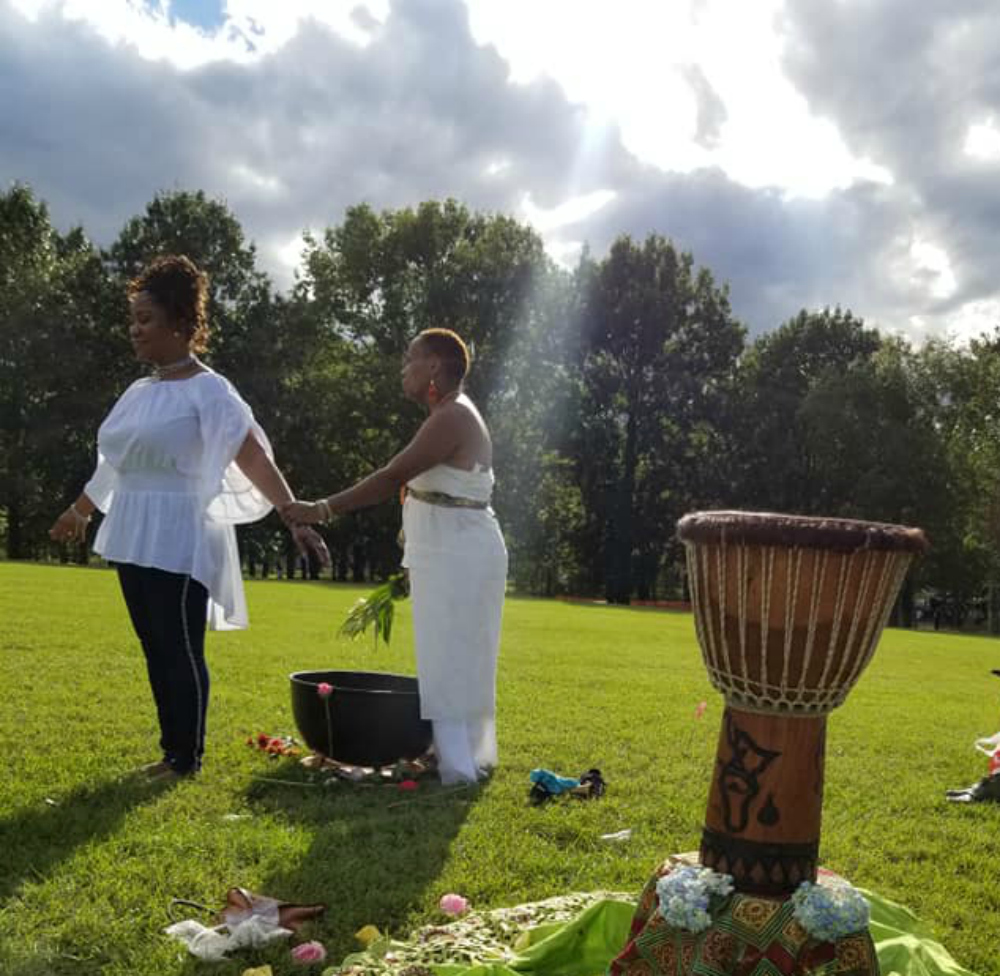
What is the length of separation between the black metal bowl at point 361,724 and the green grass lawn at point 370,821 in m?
0.23

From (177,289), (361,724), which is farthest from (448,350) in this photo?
(361,724)

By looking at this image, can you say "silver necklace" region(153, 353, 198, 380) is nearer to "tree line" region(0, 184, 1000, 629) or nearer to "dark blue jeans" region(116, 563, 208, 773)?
"dark blue jeans" region(116, 563, 208, 773)

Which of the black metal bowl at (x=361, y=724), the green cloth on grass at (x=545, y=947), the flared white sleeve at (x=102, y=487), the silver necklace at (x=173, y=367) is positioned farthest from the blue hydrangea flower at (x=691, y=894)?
the flared white sleeve at (x=102, y=487)

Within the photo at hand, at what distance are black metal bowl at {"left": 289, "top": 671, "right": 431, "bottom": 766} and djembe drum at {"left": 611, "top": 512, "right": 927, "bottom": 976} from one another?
296 centimetres

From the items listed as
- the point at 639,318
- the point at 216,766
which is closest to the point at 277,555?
the point at 639,318

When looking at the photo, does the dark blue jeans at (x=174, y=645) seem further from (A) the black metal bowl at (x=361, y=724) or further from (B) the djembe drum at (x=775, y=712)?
(B) the djembe drum at (x=775, y=712)

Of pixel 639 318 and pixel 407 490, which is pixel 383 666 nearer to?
pixel 407 490

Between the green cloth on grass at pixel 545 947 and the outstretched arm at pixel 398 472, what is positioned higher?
the outstretched arm at pixel 398 472

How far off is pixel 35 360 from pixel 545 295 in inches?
864

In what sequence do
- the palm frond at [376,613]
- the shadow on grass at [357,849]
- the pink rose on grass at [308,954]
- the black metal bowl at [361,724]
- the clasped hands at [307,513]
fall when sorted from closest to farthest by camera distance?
1. the pink rose on grass at [308,954]
2. the shadow on grass at [357,849]
3. the clasped hands at [307,513]
4. the black metal bowl at [361,724]
5. the palm frond at [376,613]

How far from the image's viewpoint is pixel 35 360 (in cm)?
4031

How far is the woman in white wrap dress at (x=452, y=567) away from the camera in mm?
5695

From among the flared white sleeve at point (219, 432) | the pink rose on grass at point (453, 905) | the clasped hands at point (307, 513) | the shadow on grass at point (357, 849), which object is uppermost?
the flared white sleeve at point (219, 432)

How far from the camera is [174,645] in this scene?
544cm
